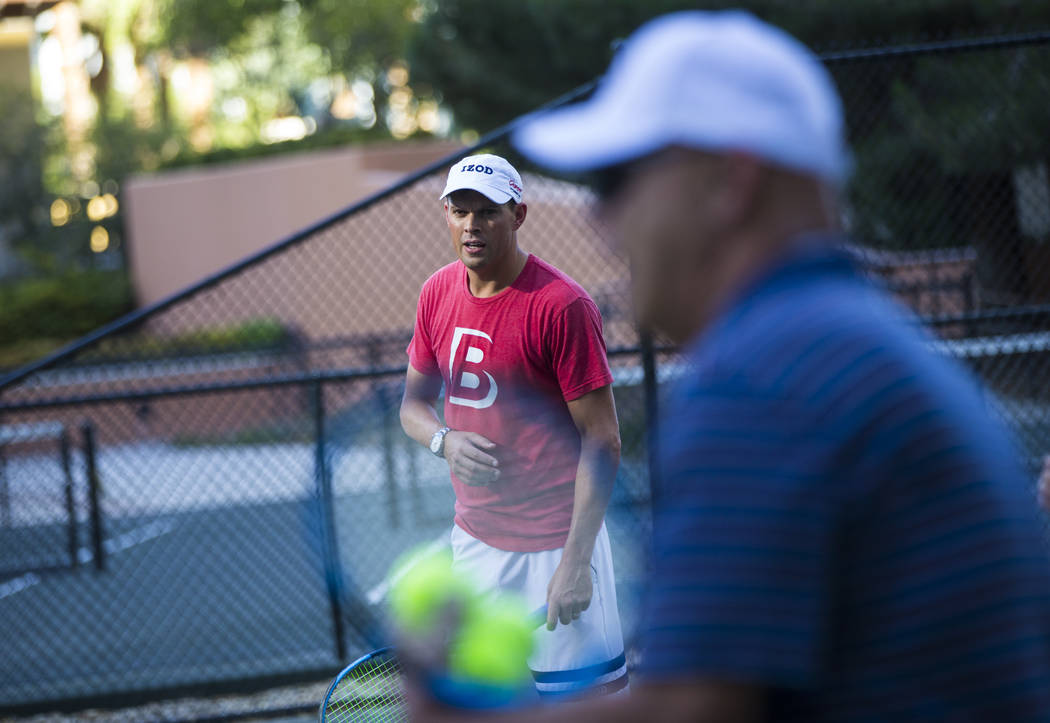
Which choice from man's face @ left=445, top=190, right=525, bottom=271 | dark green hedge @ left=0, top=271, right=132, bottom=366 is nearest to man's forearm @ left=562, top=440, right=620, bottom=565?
man's face @ left=445, top=190, right=525, bottom=271

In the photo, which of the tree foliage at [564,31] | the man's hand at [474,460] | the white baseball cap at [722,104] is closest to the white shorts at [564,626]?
the man's hand at [474,460]

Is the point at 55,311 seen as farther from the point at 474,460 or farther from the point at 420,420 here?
the point at 474,460

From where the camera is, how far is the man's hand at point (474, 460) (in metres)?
3.20

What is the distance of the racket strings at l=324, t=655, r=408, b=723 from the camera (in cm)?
236

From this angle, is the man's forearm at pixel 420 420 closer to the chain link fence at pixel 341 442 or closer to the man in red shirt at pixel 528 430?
the man in red shirt at pixel 528 430

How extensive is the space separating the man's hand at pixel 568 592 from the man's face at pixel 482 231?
0.91 metres

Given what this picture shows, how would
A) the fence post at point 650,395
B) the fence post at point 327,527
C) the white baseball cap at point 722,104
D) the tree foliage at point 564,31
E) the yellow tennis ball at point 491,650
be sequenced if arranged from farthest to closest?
the tree foliage at point 564,31 → the fence post at point 327,527 → the fence post at point 650,395 → the yellow tennis ball at point 491,650 → the white baseball cap at point 722,104

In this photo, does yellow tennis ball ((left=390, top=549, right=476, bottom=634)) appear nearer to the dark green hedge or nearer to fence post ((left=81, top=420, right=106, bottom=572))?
fence post ((left=81, top=420, right=106, bottom=572))

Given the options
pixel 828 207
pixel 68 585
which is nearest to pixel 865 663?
pixel 828 207

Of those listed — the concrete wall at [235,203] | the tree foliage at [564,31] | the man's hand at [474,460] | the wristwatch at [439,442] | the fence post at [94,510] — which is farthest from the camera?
the concrete wall at [235,203]

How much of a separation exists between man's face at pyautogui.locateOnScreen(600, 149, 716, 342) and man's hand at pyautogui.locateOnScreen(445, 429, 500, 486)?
197cm

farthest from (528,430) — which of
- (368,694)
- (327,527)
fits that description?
(327,527)

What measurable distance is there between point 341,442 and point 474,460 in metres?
2.29

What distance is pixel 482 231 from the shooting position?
3.25 meters
